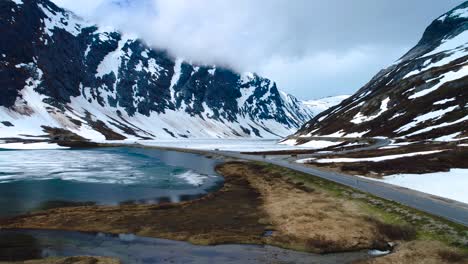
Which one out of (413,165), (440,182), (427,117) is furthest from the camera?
(427,117)

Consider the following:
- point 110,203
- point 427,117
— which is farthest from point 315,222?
point 427,117

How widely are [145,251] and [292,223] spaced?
12.8 m

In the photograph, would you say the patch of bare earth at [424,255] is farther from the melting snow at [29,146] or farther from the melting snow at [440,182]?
the melting snow at [29,146]

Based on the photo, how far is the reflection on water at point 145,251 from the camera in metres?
24.9

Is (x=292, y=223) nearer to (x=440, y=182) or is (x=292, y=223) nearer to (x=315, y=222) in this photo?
(x=315, y=222)

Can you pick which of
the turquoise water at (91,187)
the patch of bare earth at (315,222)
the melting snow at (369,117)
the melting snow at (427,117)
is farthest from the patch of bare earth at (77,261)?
the melting snow at (369,117)

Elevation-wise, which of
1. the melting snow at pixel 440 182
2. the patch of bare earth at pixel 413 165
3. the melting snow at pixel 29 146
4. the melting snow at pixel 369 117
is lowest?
the melting snow at pixel 440 182

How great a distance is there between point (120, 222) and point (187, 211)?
7388 millimetres

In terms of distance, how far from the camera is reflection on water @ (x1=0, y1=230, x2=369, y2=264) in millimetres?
24859

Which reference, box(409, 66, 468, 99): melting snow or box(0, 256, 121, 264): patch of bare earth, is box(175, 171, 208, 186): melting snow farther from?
box(409, 66, 468, 99): melting snow

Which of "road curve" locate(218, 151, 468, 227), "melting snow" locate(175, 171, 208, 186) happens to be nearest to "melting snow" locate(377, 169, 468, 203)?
"road curve" locate(218, 151, 468, 227)

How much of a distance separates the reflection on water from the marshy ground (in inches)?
55.4

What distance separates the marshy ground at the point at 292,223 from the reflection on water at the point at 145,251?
1.41 m

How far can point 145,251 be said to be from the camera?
26.5 metres
